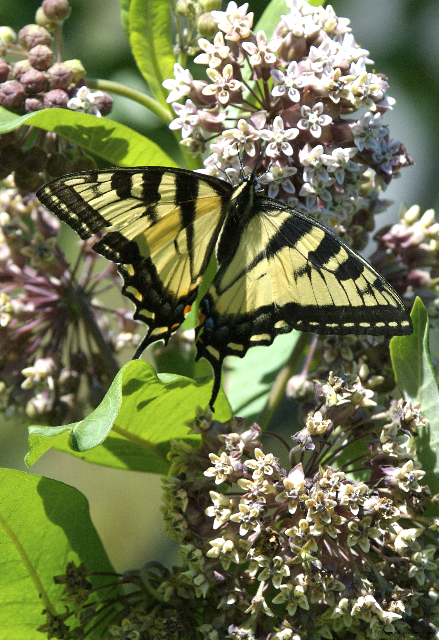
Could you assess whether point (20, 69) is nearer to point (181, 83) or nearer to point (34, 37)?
point (34, 37)

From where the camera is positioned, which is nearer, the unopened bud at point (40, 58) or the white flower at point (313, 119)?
the white flower at point (313, 119)

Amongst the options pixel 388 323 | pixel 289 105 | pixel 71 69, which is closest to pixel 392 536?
pixel 388 323

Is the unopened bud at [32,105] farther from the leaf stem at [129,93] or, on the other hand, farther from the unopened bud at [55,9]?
the unopened bud at [55,9]

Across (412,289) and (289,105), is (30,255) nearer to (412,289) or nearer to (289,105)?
(289,105)

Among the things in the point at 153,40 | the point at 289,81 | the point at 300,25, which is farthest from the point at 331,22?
the point at 153,40

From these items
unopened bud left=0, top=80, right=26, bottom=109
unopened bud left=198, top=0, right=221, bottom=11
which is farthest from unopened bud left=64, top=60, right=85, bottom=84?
unopened bud left=198, top=0, right=221, bottom=11

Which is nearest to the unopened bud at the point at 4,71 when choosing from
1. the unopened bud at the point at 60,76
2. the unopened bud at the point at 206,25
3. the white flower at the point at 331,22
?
the unopened bud at the point at 60,76
